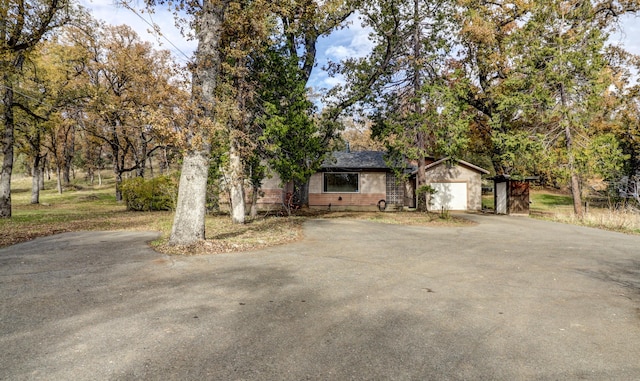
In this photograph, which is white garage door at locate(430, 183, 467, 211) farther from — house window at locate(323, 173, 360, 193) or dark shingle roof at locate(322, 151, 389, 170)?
house window at locate(323, 173, 360, 193)

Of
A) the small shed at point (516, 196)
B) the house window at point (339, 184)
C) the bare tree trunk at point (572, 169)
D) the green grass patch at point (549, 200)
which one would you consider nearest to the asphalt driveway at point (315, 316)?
the bare tree trunk at point (572, 169)

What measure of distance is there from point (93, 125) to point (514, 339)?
101 feet

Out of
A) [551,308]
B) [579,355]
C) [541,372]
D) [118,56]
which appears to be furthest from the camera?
[118,56]

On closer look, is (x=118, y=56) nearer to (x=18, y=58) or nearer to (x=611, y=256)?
(x=18, y=58)

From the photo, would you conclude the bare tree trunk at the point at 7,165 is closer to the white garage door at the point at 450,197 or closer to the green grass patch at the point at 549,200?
the white garage door at the point at 450,197

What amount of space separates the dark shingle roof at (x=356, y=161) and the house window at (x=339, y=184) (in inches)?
29.7

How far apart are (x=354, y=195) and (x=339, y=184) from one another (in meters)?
1.38

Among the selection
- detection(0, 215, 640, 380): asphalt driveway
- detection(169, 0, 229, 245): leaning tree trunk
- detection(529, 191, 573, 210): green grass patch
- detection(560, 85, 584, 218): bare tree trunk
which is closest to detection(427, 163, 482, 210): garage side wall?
detection(560, 85, 584, 218): bare tree trunk

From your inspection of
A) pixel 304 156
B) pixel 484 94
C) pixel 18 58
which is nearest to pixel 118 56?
pixel 18 58

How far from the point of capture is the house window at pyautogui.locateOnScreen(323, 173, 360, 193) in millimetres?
24422

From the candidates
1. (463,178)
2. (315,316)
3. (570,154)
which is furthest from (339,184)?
(315,316)

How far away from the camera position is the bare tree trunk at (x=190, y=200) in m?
8.32

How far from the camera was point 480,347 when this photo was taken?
3426 mm

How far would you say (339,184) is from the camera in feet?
80.3
